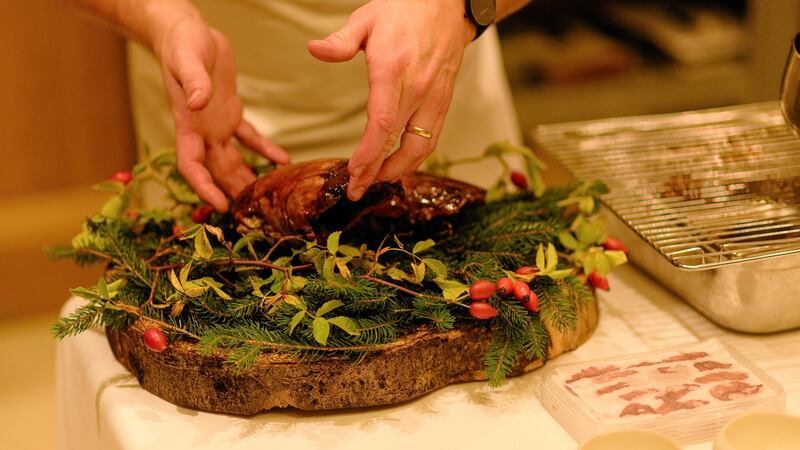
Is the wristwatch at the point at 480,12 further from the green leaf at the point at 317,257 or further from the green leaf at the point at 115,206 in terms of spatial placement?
the green leaf at the point at 115,206

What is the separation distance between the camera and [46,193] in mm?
2754

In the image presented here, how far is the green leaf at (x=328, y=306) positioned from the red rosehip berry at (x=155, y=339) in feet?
0.62

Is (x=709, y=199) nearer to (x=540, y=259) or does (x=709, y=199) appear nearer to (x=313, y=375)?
(x=540, y=259)

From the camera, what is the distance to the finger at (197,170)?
132 centimetres

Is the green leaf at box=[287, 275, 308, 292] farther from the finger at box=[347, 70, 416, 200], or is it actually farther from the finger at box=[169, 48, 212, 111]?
the finger at box=[169, 48, 212, 111]

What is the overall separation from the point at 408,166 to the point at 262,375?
0.32m

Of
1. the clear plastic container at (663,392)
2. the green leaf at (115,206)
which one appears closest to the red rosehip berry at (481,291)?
the clear plastic container at (663,392)

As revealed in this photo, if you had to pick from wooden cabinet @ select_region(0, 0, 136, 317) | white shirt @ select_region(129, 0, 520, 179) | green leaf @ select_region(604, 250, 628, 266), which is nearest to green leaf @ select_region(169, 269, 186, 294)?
green leaf @ select_region(604, 250, 628, 266)

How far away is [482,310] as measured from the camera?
107 centimetres

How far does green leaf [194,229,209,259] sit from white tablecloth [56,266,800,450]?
0.62 feet

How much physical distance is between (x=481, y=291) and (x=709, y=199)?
46 cm

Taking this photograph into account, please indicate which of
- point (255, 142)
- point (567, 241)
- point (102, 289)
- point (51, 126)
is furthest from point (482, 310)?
point (51, 126)

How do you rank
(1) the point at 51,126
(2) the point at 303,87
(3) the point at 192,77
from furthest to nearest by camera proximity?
(1) the point at 51,126 < (2) the point at 303,87 < (3) the point at 192,77

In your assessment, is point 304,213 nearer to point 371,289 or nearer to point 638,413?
point 371,289
